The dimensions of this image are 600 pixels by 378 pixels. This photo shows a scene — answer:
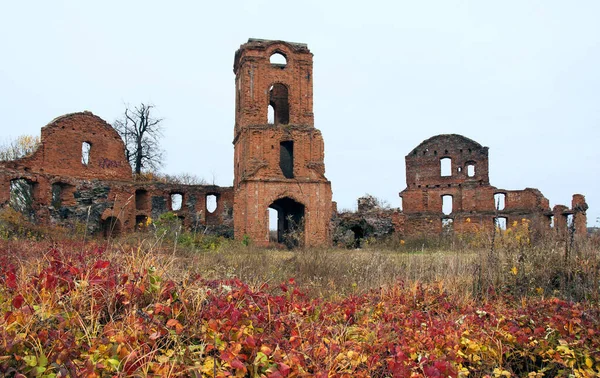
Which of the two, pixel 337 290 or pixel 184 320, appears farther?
pixel 337 290

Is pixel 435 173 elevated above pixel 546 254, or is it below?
above

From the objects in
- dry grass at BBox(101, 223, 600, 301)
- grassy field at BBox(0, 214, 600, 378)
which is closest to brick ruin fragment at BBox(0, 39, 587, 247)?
dry grass at BBox(101, 223, 600, 301)

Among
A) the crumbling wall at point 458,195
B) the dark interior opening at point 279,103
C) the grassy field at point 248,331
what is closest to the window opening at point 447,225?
the crumbling wall at point 458,195

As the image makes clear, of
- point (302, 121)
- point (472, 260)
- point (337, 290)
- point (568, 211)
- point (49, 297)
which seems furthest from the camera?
point (568, 211)

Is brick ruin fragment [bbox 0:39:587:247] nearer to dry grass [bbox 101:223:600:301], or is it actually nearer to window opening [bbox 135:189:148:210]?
window opening [bbox 135:189:148:210]

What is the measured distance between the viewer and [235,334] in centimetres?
386

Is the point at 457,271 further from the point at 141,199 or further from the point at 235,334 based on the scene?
the point at 141,199

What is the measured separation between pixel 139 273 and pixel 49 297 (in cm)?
73

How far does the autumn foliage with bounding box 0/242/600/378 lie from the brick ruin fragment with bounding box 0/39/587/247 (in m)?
14.9

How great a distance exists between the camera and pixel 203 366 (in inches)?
131

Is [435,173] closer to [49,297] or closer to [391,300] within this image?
[391,300]

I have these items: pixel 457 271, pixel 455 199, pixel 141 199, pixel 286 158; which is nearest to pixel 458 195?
pixel 455 199

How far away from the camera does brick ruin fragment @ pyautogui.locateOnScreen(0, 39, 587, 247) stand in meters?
22.6

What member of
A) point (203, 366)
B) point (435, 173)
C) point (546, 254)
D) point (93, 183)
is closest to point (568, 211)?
point (435, 173)
